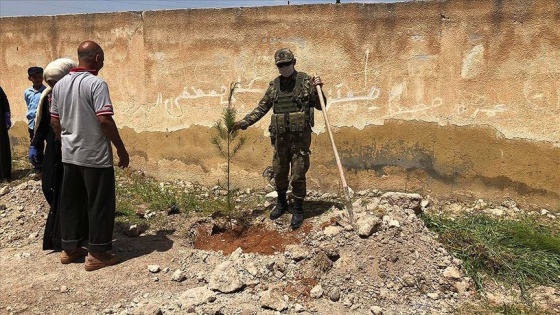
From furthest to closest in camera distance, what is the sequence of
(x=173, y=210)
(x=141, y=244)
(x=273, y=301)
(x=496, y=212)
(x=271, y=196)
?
(x=271, y=196), (x=173, y=210), (x=496, y=212), (x=141, y=244), (x=273, y=301)

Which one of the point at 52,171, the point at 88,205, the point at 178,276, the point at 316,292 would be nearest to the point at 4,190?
the point at 52,171

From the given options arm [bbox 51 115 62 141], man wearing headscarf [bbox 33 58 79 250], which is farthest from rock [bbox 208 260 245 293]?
arm [bbox 51 115 62 141]

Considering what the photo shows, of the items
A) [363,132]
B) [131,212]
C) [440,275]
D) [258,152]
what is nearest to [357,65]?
[363,132]

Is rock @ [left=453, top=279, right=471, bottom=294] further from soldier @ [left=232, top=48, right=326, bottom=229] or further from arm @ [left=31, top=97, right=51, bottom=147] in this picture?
arm @ [left=31, top=97, right=51, bottom=147]

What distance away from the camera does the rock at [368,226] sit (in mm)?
3412

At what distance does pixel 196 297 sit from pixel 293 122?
1.59 m

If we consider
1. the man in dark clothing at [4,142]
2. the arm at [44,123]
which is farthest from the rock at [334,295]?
the man in dark clothing at [4,142]

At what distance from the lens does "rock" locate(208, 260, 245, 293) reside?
3.09 metres

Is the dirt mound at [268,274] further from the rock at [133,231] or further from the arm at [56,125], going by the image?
the arm at [56,125]

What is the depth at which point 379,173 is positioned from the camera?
4863mm

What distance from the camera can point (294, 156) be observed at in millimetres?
3926

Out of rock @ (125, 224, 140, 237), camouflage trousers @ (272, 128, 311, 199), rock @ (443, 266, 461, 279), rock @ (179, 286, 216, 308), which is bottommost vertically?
rock @ (179, 286, 216, 308)

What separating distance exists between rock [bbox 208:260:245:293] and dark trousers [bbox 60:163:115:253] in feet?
2.90

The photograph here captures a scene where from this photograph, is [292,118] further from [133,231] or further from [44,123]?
[44,123]
